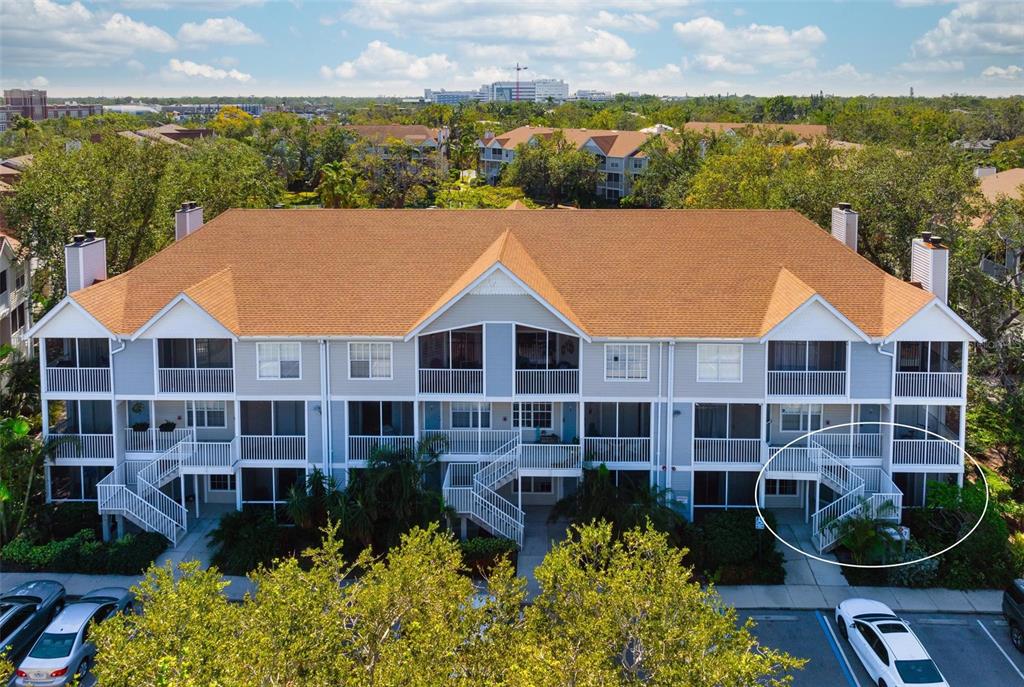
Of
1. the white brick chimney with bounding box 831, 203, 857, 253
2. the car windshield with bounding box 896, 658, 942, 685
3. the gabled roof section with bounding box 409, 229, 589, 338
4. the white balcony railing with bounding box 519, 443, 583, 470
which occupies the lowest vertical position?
the car windshield with bounding box 896, 658, 942, 685

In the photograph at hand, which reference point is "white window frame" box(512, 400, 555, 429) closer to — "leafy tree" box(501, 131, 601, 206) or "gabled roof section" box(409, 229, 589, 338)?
"gabled roof section" box(409, 229, 589, 338)

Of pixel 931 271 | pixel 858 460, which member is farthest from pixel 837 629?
pixel 931 271

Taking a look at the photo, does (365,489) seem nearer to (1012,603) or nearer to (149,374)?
(149,374)

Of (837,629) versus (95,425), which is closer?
(837,629)

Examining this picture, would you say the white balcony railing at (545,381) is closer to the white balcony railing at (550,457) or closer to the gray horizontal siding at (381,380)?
the white balcony railing at (550,457)

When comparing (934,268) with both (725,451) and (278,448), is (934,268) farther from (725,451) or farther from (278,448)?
(278,448)

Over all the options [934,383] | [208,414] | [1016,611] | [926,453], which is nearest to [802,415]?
[926,453]

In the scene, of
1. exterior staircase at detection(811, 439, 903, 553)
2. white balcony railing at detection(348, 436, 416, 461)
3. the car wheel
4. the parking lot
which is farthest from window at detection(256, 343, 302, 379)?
the car wheel
